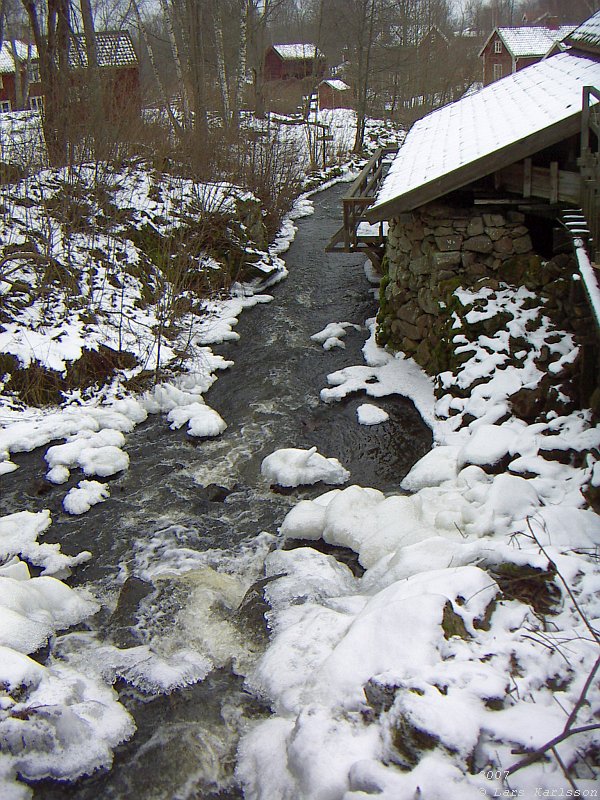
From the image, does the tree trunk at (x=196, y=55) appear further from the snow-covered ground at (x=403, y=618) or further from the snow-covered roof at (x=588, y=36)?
the snow-covered ground at (x=403, y=618)

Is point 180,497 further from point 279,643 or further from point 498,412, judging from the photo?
point 498,412

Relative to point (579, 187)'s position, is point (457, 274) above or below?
below

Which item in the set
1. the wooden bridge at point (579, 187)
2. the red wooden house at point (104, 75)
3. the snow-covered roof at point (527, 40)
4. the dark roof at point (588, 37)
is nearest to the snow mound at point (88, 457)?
the wooden bridge at point (579, 187)

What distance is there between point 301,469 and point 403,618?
323 cm

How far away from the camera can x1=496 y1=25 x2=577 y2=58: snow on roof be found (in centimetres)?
3750

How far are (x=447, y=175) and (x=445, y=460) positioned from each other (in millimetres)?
3471

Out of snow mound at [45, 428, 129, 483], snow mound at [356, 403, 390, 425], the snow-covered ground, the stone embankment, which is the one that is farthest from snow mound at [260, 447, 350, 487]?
the stone embankment

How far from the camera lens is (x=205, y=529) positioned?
6.21 m

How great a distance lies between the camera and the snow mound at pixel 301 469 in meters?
6.85

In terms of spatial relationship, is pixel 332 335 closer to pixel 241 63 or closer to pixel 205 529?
pixel 205 529

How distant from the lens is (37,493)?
22.5 feet

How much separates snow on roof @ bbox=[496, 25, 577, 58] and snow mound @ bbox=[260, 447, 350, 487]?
3821 centimetres

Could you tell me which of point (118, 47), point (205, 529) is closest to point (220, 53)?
point (118, 47)

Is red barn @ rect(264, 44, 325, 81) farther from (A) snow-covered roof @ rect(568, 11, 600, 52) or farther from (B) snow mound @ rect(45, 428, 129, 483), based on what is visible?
(B) snow mound @ rect(45, 428, 129, 483)
